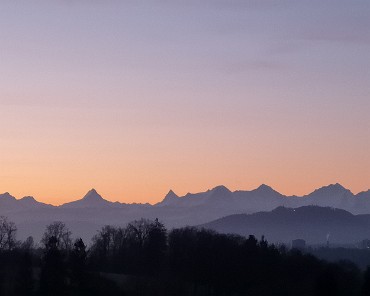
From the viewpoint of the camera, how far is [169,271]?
9950 centimetres

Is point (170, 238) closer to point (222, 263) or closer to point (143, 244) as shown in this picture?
point (143, 244)

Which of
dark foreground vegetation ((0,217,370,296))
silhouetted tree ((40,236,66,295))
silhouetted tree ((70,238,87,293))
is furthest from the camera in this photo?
silhouetted tree ((70,238,87,293))

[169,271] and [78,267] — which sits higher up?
[169,271]

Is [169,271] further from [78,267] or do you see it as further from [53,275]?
[53,275]

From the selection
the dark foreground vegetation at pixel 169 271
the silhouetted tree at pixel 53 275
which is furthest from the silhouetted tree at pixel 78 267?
the silhouetted tree at pixel 53 275

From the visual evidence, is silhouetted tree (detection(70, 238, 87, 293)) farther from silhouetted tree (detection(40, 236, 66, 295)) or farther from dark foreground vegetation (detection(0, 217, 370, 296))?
silhouetted tree (detection(40, 236, 66, 295))

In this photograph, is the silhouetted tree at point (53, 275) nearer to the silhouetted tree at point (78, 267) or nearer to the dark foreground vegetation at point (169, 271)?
the dark foreground vegetation at point (169, 271)

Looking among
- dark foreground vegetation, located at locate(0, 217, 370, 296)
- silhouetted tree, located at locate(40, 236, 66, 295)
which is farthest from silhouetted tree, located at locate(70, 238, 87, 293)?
silhouetted tree, located at locate(40, 236, 66, 295)

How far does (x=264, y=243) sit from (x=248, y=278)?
632 inches

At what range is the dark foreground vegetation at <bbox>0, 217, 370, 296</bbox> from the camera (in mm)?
82375

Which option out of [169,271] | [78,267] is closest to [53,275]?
[78,267]

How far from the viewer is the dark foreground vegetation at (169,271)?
82.4 m

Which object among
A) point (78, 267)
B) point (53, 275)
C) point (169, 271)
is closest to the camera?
point (53, 275)

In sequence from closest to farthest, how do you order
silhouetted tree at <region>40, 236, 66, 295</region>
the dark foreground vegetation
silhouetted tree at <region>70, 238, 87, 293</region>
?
silhouetted tree at <region>40, 236, 66, 295</region>, the dark foreground vegetation, silhouetted tree at <region>70, 238, 87, 293</region>
